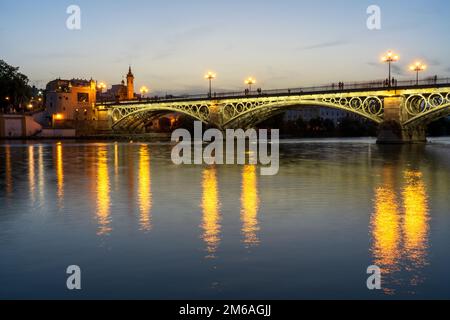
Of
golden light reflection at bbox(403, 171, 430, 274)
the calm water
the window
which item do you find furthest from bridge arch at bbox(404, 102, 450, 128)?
the window

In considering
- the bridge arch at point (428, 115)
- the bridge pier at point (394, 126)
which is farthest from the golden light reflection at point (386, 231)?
the bridge pier at point (394, 126)

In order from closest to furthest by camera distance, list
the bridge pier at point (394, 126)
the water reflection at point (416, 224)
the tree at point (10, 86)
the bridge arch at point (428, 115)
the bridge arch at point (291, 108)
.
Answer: the water reflection at point (416, 224), the bridge arch at point (428, 115), the bridge pier at point (394, 126), the bridge arch at point (291, 108), the tree at point (10, 86)

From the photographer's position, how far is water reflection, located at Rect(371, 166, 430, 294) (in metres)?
8.28

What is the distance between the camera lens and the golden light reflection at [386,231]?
9008 millimetres

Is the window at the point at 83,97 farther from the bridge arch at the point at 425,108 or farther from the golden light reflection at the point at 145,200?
the golden light reflection at the point at 145,200

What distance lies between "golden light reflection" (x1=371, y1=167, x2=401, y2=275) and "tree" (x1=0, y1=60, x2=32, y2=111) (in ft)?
370

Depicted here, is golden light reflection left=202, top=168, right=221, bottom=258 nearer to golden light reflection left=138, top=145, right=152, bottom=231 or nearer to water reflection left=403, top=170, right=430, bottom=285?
golden light reflection left=138, top=145, right=152, bottom=231

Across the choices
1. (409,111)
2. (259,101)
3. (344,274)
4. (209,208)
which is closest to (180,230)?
(209,208)

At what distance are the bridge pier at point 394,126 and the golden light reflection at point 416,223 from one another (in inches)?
2036

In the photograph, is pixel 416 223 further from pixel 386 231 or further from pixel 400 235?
pixel 400 235

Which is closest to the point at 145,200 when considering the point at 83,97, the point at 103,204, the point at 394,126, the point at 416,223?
the point at 103,204

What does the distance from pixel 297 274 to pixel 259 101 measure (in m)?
81.3

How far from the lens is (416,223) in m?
12.5
